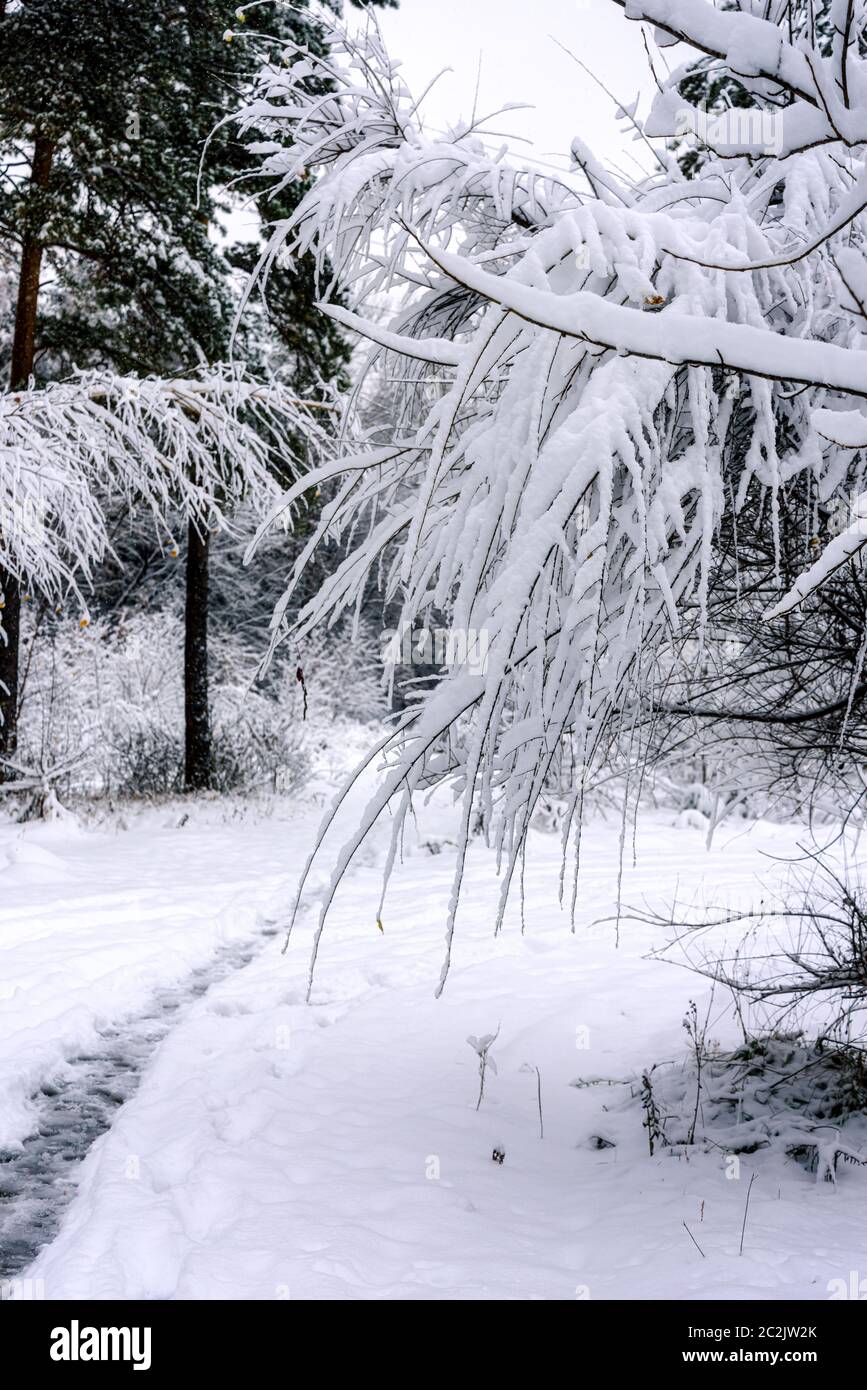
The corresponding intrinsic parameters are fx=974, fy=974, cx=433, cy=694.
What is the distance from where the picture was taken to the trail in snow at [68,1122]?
A: 2965mm

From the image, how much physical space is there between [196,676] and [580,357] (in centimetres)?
1201

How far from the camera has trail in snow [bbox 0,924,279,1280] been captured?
9.73 feet

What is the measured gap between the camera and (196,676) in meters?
13.5

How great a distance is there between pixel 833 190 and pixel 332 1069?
A: 151 inches

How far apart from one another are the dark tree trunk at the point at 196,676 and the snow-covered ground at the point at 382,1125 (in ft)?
19.2

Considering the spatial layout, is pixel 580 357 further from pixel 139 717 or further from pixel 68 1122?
pixel 139 717

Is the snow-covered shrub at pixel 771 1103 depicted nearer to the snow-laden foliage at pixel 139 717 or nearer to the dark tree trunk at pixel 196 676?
the snow-laden foliage at pixel 139 717

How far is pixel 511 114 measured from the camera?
9.61 ft

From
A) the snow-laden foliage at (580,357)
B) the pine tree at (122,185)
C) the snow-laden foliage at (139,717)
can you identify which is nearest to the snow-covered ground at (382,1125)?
the snow-laden foliage at (580,357)

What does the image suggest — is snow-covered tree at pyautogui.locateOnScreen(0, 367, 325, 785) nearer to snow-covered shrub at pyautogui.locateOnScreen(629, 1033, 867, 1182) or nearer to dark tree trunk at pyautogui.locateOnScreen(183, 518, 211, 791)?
dark tree trunk at pyautogui.locateOnScreen(183, 518, 211, 791)

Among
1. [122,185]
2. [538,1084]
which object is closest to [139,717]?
[122,185]

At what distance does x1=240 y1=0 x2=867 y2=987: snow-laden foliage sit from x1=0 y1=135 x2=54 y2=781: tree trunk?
7.74 metres

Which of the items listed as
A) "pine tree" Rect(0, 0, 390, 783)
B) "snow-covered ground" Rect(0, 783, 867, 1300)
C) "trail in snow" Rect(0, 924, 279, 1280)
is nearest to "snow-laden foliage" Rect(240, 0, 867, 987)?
"snow-covered ground" Rect(0, 783, 867, 1300)

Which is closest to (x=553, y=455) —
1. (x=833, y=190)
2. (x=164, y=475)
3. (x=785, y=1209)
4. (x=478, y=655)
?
(x=478, y=655)
